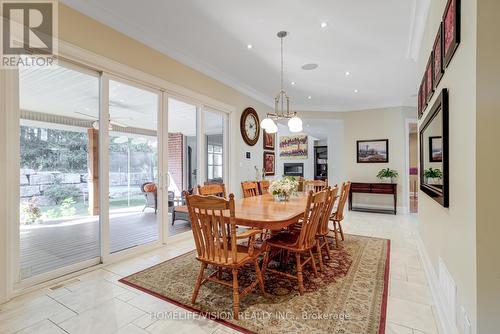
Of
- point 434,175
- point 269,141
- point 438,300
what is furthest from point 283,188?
point 269,141

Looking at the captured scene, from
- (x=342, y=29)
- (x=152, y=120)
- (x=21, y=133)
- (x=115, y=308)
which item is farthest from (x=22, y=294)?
(x=342, y=29)

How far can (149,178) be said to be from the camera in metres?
3.50

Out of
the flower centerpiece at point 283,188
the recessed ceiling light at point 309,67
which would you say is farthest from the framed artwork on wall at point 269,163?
the flower centerpiece at point 283,188

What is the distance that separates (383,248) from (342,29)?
3.04 metres

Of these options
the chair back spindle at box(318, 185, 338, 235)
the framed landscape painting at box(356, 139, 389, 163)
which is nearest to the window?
the chair back spindle at box(318, 185, 338, 235)

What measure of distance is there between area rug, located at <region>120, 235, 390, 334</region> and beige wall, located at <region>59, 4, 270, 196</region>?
257 cm

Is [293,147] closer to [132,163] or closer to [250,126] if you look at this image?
[250,126]

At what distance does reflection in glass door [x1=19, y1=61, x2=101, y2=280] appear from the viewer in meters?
2.43

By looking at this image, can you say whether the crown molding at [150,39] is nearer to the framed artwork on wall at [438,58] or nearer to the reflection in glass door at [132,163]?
the reflection in glass door at [132,163]

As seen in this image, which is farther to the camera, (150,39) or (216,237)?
(150,39)
